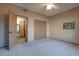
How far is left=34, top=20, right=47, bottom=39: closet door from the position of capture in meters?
7.66

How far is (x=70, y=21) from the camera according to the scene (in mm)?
6410

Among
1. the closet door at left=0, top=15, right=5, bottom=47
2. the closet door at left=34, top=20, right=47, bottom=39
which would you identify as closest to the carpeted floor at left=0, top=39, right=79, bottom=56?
the closet door at left=0, top=15, right=5, bottom=47

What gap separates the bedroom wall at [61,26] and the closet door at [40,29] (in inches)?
25.7

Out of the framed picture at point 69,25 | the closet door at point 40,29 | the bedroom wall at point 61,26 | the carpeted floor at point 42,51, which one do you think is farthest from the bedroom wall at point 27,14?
the framed picture at point 69,25

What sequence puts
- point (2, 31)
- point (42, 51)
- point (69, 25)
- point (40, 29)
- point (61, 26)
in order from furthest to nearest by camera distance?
point (40, 29), point (61, 26), point (69, 25), point (2, 31), point (42, 51)

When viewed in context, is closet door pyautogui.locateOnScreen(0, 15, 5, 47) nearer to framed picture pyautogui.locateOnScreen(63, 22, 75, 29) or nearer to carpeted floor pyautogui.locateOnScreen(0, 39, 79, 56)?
carpeted floor pyautogui.locateOnScreen(0, 39, 79, 56)

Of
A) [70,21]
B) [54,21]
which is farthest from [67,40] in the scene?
[54,21]

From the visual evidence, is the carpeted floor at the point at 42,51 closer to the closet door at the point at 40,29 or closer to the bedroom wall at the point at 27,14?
the bedroom wall at the point at 27,14

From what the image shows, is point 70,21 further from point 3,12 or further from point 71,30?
point 3,12

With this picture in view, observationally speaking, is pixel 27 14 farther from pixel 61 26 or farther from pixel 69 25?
pixel 69 25

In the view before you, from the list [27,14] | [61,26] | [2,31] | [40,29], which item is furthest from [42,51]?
[40,29]

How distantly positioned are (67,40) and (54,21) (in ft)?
8.01

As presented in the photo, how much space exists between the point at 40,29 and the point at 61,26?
1960mm

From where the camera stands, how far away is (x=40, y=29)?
8258 mm
